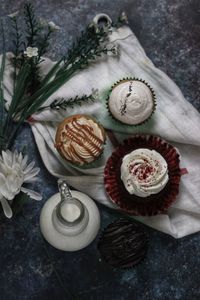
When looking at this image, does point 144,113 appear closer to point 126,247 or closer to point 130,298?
point 126,247

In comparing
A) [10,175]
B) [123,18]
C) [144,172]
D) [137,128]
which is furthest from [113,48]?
[10,175]

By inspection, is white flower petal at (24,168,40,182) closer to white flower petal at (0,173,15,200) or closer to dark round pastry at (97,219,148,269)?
white flower petal at (0,173,15,200)

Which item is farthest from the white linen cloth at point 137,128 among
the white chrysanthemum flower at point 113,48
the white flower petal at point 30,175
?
the white flower petal at point 30,175

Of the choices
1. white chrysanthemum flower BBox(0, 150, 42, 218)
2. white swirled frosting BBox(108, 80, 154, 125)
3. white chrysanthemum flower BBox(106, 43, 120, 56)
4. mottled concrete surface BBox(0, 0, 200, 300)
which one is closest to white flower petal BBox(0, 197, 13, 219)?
white chrysanthemum flower BBox(0, 150, 42, 218)

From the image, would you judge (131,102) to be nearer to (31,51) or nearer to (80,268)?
(31,51)

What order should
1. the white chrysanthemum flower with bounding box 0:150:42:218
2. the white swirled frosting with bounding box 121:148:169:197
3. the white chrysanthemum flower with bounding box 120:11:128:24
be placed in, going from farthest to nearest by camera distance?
the white chrysanthemum flower with bounding box 120:11:128:24, the white swirled frosting with bounding box 121:148:169:197, the white chrysanthemum flower with bounding box 0:150:42:218
